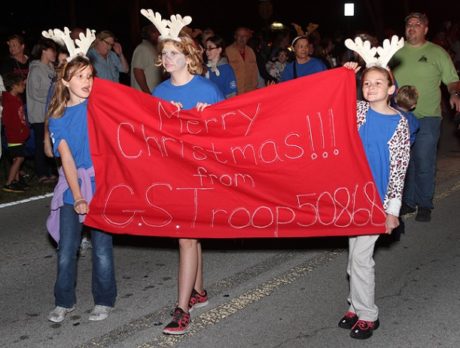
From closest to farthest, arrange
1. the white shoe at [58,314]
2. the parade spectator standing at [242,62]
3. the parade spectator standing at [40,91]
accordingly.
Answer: the white shoe at [58,314]
the parade spectator standing at [40,91]
the parade spectator standing at [242,62]

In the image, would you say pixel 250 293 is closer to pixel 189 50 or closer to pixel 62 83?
pixel 189 50

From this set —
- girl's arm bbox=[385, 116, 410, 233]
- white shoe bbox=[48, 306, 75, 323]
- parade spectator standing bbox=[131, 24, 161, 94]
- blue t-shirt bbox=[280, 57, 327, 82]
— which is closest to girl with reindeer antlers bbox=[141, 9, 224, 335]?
white shoe bbox=[48, 306, 75, 323]

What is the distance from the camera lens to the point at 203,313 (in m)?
5.18

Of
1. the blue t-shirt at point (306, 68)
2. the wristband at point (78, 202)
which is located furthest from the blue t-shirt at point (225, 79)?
the wristband at point (78, 202)

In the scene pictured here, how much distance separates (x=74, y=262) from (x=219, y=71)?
482 centimetres

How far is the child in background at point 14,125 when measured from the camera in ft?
31.3

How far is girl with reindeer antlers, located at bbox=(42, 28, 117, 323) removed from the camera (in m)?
4.75

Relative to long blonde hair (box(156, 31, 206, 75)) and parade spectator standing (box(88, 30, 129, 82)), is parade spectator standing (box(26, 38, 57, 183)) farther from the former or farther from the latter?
long blonde hair (box(156, 31, 206, 75))

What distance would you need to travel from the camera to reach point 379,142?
15.0 ft

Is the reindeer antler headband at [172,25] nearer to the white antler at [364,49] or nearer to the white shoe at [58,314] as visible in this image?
the white antler at [364,49]

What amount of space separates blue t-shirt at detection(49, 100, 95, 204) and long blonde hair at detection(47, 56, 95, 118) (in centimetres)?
4

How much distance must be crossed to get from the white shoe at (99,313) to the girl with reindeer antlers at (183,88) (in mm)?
526

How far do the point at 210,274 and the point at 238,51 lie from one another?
19.2 ft

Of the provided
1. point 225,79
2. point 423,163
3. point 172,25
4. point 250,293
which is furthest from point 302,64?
point 172,25
